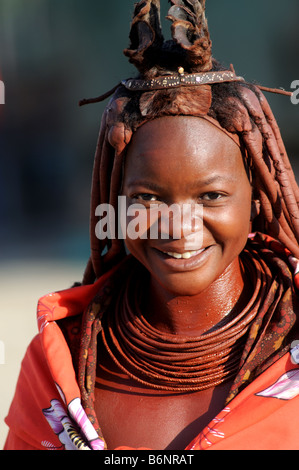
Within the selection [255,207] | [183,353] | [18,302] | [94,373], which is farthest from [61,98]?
[183,353]

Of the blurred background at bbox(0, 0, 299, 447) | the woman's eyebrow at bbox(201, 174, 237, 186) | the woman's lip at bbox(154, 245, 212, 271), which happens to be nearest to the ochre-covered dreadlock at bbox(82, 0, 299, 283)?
the woman's eyebrow at bbox(201, 174, 237, 186)

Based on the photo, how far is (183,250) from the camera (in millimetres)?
1921

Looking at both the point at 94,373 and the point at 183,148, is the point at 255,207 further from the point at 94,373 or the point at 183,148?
the point at 94,373

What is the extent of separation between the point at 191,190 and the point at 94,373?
2.39 ft

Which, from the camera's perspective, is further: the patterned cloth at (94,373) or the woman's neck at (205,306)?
the woman's neck at (205,306)

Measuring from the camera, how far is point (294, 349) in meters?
1.85

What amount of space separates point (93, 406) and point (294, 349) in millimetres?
703

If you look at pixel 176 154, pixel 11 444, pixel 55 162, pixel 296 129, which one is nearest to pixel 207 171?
pixel 176 154

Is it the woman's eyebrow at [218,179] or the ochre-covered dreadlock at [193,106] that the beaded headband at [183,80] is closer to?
the ochre-covered dreadlock at [193,106]

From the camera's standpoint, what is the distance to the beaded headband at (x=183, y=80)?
1929 millimetres

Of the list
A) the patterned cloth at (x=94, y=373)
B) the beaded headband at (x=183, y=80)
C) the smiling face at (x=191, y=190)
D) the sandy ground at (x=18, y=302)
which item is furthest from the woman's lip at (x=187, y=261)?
the sandy ground at (x=18, y=302)

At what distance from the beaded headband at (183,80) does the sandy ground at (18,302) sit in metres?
2.82

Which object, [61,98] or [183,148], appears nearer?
[183,148]

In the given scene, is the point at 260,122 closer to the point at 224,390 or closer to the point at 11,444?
the point at 224,390
